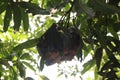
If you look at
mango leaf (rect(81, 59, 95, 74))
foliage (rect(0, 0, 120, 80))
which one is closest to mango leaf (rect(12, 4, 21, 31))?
foliage (rect(0, 0, 120, 80))

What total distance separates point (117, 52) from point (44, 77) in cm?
55

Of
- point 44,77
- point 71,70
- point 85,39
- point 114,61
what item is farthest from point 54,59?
point 71,70

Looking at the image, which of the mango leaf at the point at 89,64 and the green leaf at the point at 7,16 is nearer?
the green leaf at the point at 7,16

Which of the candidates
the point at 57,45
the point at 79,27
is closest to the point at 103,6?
the point at 57,45

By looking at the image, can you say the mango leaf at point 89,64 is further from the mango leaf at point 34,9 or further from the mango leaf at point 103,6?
the mango leaf at point 103,6

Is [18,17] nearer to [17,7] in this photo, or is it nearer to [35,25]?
[17,7]

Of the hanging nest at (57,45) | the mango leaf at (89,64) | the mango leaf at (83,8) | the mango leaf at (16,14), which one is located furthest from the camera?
the mango leaf at (89,64)

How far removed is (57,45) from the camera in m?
1.31

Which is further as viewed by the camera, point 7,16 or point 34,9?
point 7,16

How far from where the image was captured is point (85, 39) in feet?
5.74

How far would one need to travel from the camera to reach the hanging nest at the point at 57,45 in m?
1.31

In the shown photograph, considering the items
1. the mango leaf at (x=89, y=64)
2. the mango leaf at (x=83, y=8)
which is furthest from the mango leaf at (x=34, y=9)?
the mango leaf at (x=89, y=64)

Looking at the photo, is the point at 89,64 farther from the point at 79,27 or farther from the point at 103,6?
the point at 103,6

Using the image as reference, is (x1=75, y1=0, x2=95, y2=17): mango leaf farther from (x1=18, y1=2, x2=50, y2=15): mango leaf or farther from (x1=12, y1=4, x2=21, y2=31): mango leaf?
(x1=12, y1=4, x2=21, y2=31): mango leaf
